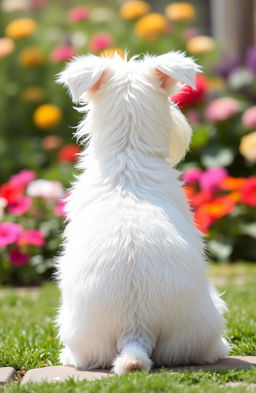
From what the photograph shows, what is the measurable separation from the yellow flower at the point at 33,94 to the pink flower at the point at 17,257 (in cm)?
365

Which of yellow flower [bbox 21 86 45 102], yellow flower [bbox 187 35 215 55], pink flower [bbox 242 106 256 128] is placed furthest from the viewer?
yellow flower [bbox 21 86 45 102]

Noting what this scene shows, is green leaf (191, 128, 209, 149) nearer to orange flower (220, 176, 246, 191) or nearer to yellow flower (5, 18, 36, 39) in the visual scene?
orange flower (220, 176, 246, 191)

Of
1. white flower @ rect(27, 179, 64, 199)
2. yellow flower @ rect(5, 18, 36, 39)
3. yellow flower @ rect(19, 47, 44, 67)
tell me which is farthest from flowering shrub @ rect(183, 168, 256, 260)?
yellow flower @ rect(5, 18, 36, 39)

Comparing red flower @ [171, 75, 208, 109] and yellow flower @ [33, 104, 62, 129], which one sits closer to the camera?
red flower @ [171, 75, 208, 109]

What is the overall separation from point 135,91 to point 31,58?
7.16 meters

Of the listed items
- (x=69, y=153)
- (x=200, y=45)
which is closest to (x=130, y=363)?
(x=69, y=153)

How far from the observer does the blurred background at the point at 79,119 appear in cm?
764

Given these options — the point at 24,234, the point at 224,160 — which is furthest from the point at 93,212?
the point at 224,160

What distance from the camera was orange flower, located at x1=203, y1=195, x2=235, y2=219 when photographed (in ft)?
25.7

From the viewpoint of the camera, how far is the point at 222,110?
8922 mm

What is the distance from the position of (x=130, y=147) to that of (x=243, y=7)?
28.9 ft

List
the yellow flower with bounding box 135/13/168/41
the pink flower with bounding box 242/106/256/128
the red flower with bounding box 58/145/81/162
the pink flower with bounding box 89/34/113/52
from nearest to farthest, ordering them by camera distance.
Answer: the pink flower with bounding box 242/106/256/128 < the red flower with bounding box 58/145/81/162 < the pink flower with bounding box 89/34/113/52 < the yellow flower with bounding box 135/13/168/41

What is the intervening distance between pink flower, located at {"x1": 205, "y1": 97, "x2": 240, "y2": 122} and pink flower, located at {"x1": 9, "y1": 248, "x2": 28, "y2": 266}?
3052mm

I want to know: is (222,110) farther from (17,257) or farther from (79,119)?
(17,257)
